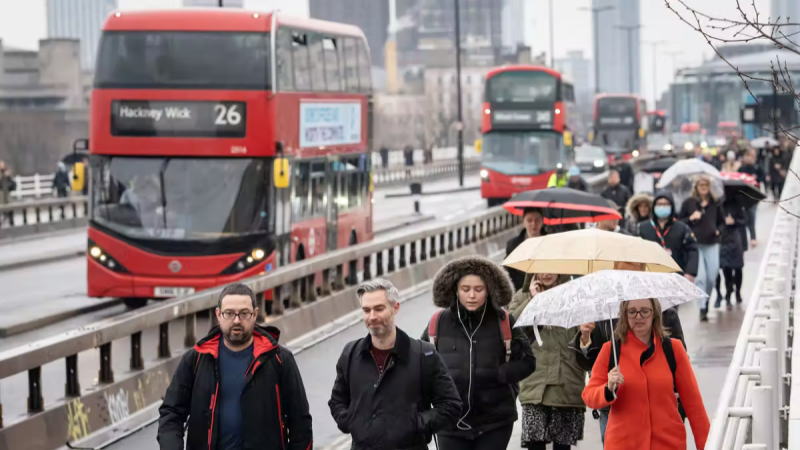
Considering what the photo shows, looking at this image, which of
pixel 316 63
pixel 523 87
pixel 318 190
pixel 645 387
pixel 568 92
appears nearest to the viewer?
→ pixel 645 387

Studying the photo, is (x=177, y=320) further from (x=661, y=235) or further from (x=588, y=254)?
(x=588, y=254)

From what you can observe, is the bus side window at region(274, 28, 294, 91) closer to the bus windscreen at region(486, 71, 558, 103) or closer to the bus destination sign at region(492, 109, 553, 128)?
the bus windscreen at region(486, 71, 558, 103)

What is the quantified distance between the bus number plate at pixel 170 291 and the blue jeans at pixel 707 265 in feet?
21.3

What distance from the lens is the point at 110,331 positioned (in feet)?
40.4

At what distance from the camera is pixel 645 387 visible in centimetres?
746

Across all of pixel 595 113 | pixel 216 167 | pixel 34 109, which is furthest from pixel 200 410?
pixel 34 109

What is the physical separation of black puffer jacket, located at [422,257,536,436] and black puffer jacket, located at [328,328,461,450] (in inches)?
32.6

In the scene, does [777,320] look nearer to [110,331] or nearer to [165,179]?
[110,331]

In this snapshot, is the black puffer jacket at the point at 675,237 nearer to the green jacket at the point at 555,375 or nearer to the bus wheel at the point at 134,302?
the green jacket at the point at 555,375

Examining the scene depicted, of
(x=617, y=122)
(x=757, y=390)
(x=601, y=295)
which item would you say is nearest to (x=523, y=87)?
(x=617, y=122)

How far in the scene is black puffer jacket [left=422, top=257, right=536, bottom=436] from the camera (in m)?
8.14

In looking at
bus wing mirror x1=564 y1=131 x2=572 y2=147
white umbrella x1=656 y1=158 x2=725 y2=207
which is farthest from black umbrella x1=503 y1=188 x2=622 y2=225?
bus wing mirror x1=564 y1=131 x2=572 y2=147

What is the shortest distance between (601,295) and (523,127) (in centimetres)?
3915

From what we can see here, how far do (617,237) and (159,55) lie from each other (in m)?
11.7
